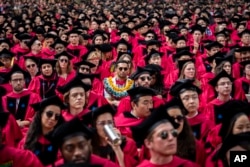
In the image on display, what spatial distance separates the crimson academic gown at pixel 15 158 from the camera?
439cm

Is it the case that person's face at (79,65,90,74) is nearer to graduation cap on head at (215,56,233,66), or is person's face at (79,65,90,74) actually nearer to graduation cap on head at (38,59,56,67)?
graduation cap on head at (38,59,56,67)

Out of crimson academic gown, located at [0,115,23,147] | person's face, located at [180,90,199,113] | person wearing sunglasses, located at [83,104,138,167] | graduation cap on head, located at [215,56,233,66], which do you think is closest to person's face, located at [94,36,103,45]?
graduation cap on head, located at [215,56,233,66]

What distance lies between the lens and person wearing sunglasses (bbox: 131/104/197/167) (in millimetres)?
4129

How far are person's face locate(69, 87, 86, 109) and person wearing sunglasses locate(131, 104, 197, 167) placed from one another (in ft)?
6.48

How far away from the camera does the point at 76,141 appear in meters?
4.15

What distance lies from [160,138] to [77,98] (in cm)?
243

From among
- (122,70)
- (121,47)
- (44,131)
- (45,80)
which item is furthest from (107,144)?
(121,47)

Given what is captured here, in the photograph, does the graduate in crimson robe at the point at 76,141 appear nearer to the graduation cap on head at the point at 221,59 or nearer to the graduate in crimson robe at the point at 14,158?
the graduate in crimson robe at the point at 14,158

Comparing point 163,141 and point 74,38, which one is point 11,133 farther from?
point 74,38

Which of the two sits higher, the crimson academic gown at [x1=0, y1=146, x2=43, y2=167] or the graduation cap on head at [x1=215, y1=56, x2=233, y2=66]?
the graduation cap on head at [x1=215, y1=56, x2=233, y2=66]

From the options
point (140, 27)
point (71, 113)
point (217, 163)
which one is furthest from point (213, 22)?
point (217, 163)

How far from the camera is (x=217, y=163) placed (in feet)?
15.3

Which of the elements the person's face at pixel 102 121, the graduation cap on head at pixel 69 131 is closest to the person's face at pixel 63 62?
the person's face at pixel 102 121

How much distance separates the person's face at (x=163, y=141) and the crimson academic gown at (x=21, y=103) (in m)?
3.93
